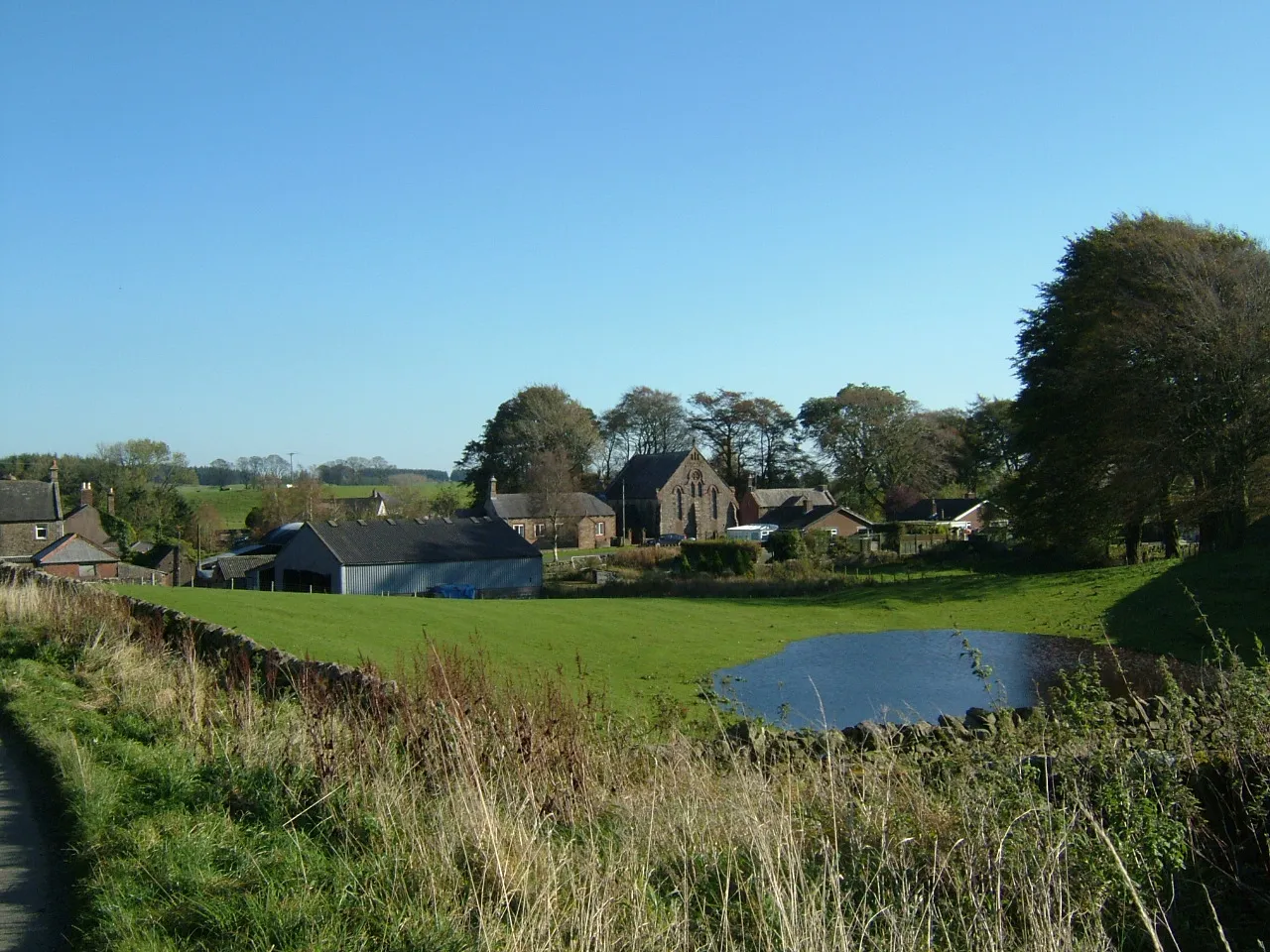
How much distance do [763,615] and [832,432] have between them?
5538 centimetres

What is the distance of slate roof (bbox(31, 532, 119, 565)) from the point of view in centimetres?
5184

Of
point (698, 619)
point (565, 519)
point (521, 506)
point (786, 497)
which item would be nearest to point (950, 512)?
point (786, 497)

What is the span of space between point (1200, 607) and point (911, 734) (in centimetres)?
1877

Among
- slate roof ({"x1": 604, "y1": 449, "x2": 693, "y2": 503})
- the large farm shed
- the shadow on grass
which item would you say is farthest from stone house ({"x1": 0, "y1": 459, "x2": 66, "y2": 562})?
the shadow on grass

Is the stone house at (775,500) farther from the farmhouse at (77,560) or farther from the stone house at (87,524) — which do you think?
the farmhouse at (77,560)

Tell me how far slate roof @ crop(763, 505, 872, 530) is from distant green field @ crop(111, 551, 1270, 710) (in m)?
34.2

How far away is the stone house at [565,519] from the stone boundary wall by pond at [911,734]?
6482 centimetres

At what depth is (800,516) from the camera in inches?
3095

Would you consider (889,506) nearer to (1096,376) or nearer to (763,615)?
(1096,376)

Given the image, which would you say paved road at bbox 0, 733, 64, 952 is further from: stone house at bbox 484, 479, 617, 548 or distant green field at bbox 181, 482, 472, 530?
distant green field at bbox 181, 482, 472, 530

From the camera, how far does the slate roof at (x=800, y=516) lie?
242ft

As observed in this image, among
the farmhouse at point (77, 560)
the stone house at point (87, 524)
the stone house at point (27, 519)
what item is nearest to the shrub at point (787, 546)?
the farmhouse at point (77, 560)

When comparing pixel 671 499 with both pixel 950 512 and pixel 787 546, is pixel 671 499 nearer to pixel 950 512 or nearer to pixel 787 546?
pixel 950 512

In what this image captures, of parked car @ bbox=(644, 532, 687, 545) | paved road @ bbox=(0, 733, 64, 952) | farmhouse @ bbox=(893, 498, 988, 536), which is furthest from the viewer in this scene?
parked car @ bbox=(644, 532, 687, 545)
